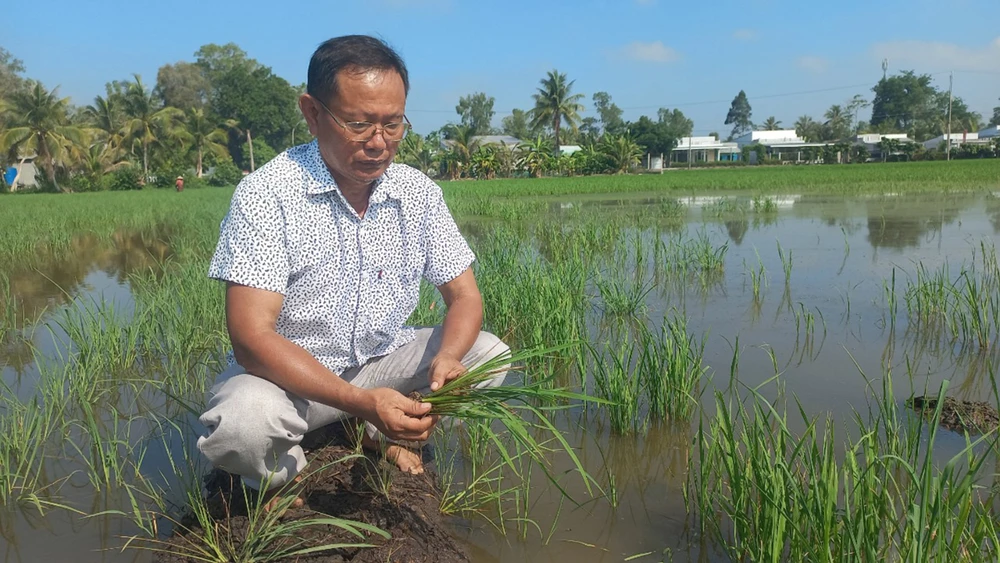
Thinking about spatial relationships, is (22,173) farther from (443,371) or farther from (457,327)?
(443,371)

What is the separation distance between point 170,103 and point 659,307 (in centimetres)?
4712

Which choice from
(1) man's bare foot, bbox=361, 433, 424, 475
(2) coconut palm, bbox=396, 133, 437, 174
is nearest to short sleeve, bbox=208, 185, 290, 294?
(1) man's bare foot, bbox=361, 433, 424, 475

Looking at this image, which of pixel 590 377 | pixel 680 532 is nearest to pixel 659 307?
pixel 590 377

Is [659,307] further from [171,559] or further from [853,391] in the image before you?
[171,559]

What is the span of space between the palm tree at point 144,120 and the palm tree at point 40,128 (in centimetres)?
396

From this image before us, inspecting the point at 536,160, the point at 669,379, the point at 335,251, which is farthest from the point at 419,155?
Result: the point at 335,251

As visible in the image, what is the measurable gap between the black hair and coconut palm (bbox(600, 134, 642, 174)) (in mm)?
33085

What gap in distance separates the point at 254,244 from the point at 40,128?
29.8 meters

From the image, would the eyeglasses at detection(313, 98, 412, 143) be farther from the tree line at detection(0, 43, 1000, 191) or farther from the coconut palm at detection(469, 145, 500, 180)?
the coconut palm at detection(469, 145, 500, 180)

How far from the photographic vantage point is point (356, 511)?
1.70 metres

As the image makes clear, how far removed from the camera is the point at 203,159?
37.7m

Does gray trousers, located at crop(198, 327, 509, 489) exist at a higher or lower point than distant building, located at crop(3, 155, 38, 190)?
lower

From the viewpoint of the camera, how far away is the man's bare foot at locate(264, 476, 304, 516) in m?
1.62

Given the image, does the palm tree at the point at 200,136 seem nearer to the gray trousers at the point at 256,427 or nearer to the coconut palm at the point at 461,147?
the coconut palm at the point at 461,147
